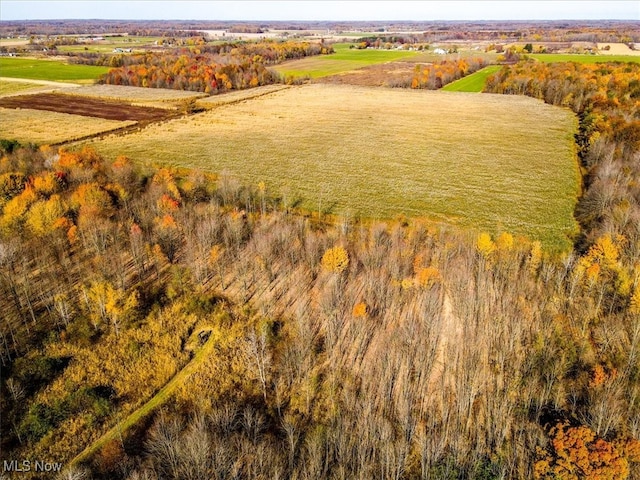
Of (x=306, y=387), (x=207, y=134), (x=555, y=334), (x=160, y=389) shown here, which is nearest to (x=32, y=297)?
(x=160, y=389)

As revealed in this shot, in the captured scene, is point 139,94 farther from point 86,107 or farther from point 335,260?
point 335,260

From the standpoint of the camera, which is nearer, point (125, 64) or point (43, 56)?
point (125, 64)

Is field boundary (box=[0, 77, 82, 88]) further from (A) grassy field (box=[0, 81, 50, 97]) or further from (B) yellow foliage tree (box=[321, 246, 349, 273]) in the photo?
(B) yellow foliage tree (box=[321, 246, 349, 273])

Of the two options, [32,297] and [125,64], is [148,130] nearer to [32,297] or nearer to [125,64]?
[32,297]

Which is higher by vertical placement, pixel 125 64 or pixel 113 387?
pixel 125 64

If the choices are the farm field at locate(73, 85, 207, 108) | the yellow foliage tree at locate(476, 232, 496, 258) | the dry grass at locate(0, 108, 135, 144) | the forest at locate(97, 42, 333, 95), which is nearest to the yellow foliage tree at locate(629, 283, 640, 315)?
the yellow foliage tree at locate(476, 232, 496, 258)

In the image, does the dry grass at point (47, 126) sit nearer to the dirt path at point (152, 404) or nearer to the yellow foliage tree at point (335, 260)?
the yellow foliage tree at point (335, 260)
